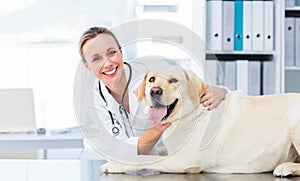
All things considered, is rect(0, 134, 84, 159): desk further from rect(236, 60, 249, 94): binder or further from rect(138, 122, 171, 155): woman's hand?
rect(138, 122, 171, 155): woman's hand

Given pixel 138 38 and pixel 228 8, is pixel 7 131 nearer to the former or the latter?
pixel 228 8

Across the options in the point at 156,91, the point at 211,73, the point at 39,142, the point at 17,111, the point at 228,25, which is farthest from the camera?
the point at 17,111

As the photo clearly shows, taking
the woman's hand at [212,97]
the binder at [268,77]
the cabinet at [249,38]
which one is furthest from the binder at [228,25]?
the woman's hand at [212,97]

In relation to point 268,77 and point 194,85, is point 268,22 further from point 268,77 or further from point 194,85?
point 194,85

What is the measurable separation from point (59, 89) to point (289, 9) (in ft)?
6.64

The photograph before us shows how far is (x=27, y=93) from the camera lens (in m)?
3.43

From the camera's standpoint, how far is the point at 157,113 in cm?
94

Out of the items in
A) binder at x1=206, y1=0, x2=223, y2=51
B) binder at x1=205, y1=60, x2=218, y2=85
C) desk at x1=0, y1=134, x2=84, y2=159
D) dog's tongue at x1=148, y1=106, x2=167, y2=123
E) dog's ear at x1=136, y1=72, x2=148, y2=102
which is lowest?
desk at x1=0, y1=134, x2=84, y2=159

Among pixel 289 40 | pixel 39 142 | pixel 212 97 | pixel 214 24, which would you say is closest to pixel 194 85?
pixel 212 97

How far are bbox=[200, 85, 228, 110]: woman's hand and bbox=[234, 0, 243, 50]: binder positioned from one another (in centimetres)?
213

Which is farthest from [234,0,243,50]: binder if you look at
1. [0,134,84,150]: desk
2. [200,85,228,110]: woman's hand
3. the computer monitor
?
[200,85,228,110]: woman's hand

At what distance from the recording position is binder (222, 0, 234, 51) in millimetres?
3047

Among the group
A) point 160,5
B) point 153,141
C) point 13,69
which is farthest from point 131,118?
point 13,69

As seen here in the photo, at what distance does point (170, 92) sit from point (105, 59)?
150 millimetres
